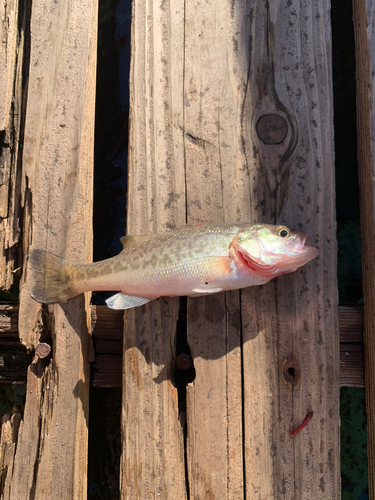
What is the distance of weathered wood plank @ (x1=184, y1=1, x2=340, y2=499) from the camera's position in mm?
2104

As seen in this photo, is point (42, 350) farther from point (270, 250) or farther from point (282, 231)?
point (282, 231)

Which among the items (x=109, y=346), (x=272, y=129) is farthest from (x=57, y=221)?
(x=272, y=129)

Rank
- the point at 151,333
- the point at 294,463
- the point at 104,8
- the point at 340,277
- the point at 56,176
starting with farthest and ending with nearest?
the point at 104,8
the point at 340,277
the point at 56,176
the point at 151,333
the point at 294,463

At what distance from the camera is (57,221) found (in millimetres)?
2346

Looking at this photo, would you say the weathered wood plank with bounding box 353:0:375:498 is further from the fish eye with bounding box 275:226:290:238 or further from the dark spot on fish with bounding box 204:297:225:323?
the dark spot on fish with bounding box 204:297:225:323

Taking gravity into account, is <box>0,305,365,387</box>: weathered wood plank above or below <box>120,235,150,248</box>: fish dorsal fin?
below

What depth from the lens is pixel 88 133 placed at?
2.45m

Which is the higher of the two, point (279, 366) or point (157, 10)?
point (157, 10)

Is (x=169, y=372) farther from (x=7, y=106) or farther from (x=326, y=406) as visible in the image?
(x=7, y=106)

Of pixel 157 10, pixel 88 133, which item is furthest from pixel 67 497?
pixel 157 10

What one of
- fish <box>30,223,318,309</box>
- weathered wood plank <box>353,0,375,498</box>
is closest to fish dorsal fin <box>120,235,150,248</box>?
fish <box>30,223,318,309</box>

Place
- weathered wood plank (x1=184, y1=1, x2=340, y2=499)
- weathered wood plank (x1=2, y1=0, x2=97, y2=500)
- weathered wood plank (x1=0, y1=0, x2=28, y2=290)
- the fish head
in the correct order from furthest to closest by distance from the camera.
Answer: weathered wood plank (x1=0, y1=0, x2=28, y2=290)
weathered wood plank (x1=2, y1=0, x2=97, y2=500)
weathered wood plank (x1=184, y1=1, x2=340, y2=499)
the fish head

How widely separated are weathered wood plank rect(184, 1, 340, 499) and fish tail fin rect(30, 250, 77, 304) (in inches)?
29.9

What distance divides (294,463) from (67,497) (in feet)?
4.43
